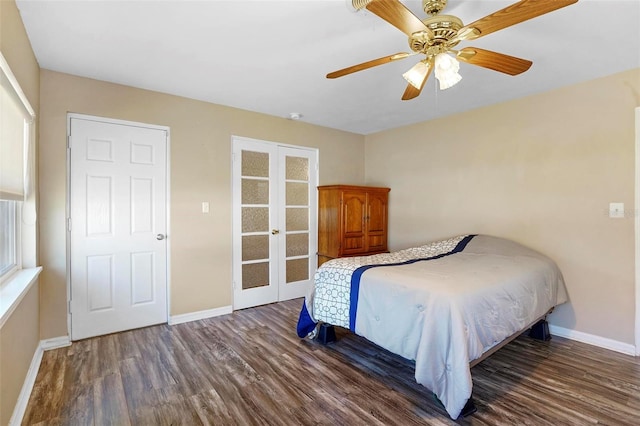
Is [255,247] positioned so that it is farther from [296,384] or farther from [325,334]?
[296,384]

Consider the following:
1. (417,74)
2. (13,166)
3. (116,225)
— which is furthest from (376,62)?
(116,225)

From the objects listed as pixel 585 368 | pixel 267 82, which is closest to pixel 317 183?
pixel 267 82

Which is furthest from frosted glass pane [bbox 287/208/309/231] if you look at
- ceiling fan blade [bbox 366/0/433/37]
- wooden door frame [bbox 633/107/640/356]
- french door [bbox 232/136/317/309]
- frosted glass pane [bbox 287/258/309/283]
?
wooden door frame [bbox 633/107/640/356]

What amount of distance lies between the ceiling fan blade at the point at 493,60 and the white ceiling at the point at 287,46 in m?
0.30

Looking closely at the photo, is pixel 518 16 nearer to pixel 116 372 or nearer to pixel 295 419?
pixel 295 419

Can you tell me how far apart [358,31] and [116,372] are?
9.83ft

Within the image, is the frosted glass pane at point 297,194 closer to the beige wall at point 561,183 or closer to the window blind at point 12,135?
the beige wall at point 561,183

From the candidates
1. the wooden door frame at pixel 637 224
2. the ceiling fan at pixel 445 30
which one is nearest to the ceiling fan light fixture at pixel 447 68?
the ceiling fan at pixel 445 30

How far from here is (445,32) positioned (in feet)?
5.36

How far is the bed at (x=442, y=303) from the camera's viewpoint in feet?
5.95

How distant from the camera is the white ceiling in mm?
1884

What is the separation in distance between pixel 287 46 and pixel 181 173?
1808 mm

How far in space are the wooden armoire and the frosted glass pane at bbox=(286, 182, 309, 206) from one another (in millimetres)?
208

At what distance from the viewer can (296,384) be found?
7.13 ft
